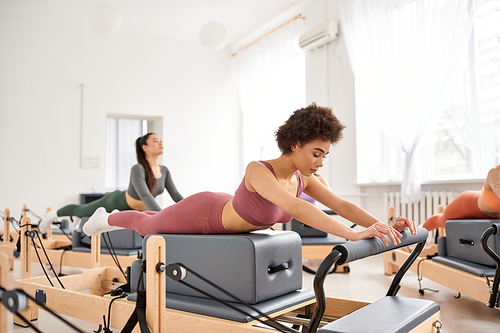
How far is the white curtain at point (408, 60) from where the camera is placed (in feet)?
12.7

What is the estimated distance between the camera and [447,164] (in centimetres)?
423

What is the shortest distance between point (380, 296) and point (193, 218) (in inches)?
59.0

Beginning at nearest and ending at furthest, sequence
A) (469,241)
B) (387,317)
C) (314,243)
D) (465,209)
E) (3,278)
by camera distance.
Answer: (3,278), (387,317), (469,241), (465,209), (314,243)

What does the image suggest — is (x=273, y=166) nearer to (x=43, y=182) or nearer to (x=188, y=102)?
(x=43, y=182)

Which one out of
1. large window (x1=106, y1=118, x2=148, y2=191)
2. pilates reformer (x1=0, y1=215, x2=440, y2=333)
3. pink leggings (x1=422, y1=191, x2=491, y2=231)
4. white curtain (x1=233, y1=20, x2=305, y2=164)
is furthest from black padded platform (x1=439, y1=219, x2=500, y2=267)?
large window (x1=106, y1=118, x2=148, y2=191)

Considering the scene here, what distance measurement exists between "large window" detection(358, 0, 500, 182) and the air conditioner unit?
164 cm

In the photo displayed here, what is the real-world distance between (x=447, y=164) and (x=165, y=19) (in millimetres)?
4376

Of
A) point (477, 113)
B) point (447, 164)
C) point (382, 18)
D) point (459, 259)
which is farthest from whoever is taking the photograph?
point (382, 18)

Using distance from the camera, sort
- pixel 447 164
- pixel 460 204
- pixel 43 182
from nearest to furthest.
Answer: pixel 460 204 < pixel 447 164 < pixel 43 182

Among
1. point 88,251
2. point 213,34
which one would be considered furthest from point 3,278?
point 213,34

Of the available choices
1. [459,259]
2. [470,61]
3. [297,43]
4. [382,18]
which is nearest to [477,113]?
[470,61]

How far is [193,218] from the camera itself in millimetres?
1698

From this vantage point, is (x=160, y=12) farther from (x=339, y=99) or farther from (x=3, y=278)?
(x=3, y=278)

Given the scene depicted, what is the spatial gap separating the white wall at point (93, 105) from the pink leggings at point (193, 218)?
189 inches
